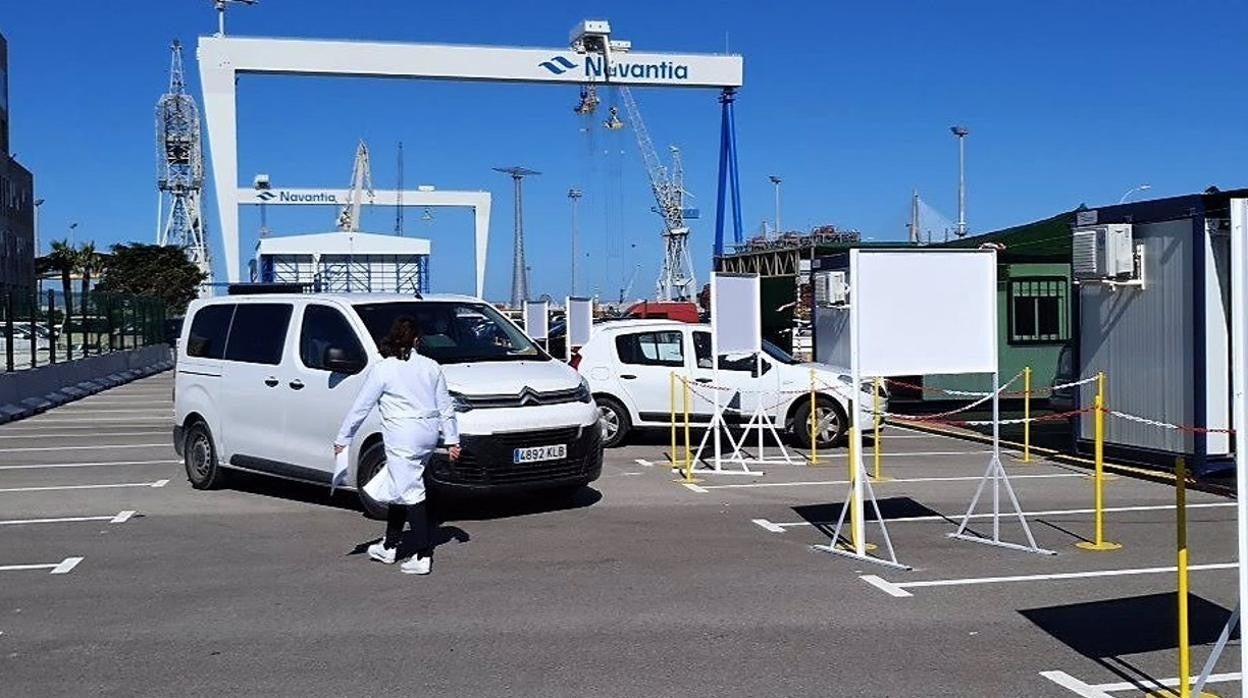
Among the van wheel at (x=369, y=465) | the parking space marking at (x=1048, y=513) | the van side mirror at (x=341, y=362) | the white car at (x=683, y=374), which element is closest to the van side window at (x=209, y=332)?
the van side mirror at (x=341, y=362)

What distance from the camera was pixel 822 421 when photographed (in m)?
16.7

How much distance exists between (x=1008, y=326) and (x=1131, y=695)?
50.0 feet

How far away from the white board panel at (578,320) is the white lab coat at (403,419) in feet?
39.3

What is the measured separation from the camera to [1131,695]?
6.12m

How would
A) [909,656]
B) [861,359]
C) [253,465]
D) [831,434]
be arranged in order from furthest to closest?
[831,434], [253,465], [861,359], [909,656]

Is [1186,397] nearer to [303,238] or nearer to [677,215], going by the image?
[303,238]

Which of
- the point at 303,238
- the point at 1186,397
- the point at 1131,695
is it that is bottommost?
the point at 1131,695

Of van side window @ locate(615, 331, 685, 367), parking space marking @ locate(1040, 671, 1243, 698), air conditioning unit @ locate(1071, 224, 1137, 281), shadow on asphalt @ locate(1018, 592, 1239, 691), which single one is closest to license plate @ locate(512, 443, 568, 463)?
shadow on asphalt @ locate(1018, 592, 1239, 691)

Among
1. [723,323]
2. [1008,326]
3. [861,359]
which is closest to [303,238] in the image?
[1008,326]

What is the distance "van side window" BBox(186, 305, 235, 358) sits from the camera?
13031 mm

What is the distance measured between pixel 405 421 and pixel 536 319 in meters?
16.3

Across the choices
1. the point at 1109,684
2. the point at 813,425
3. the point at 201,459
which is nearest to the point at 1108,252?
the point at 813,425

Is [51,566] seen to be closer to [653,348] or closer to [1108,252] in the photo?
[653,348]

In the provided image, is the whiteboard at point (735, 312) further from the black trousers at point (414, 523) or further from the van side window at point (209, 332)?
the black trousers at point (414, 523)
